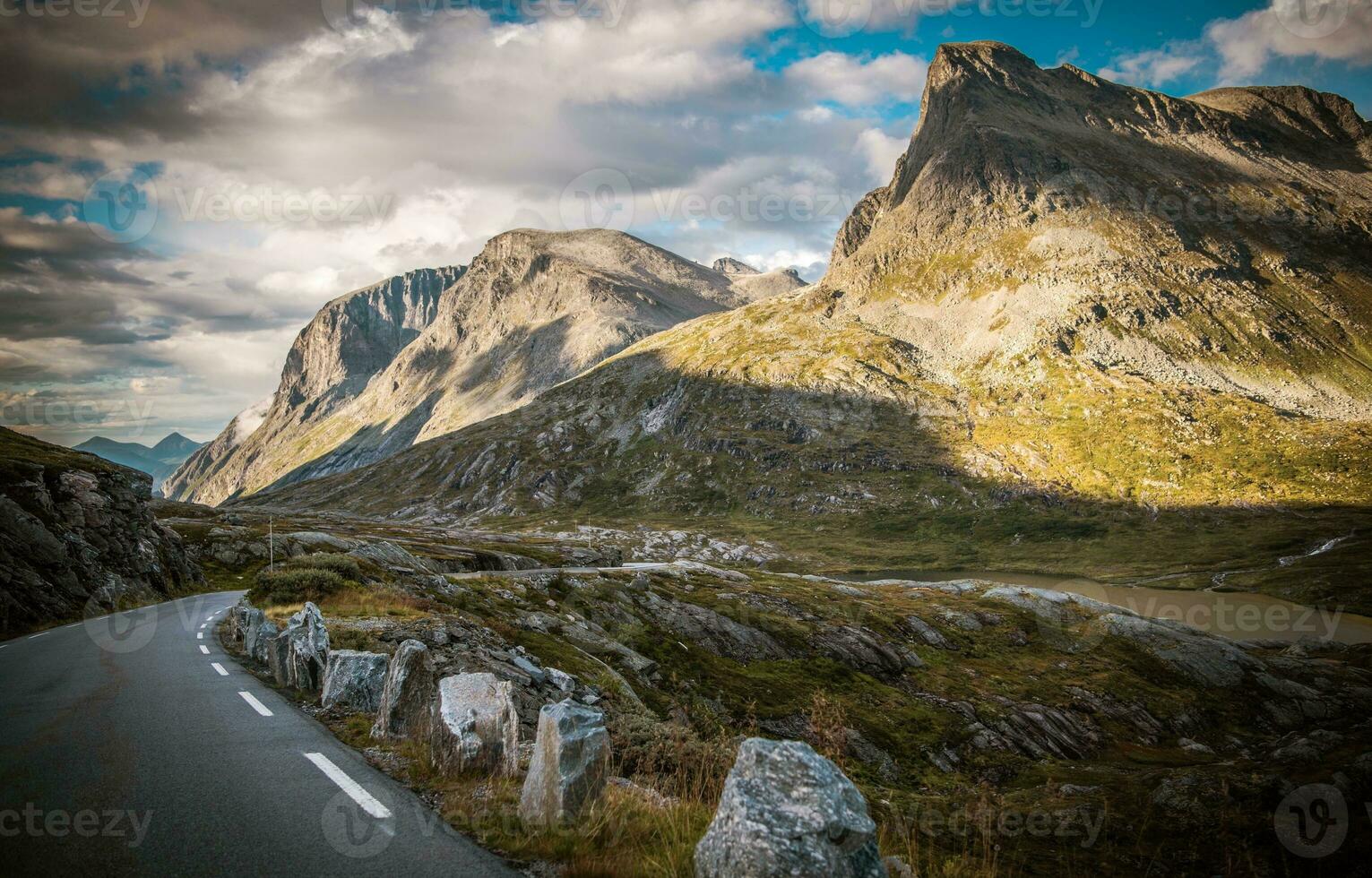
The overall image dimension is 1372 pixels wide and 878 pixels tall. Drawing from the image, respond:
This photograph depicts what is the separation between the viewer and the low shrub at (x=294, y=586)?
33656mm

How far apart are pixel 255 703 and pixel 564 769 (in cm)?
1284

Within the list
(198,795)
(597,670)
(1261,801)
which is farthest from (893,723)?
(198,795)

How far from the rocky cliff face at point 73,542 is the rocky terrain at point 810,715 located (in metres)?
14.3

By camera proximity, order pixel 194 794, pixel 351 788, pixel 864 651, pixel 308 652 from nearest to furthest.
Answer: pixel 194 794 → pixel 351 788 → pixel 308 652 → pixel 864 651

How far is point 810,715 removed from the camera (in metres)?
45.6

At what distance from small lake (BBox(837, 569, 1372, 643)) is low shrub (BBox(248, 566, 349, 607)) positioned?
4776 inches

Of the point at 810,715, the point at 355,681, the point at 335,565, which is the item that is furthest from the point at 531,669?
the point at 810,715

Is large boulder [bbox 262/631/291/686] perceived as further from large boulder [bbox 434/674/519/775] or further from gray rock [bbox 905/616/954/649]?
gray rock [bbox 905/616/954/649]

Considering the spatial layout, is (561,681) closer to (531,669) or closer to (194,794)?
(531,669)

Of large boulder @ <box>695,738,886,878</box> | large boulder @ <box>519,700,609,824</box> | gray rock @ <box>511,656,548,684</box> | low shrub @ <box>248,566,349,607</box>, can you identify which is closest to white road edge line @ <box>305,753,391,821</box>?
large boulder @ <box>519,700,609,824</box>

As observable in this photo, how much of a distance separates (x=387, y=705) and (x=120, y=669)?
1601 centimetres

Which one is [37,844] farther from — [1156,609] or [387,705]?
[1156,609]

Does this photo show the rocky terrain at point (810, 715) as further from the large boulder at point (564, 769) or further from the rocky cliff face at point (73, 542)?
the rocky cliff face at point (73, 542)

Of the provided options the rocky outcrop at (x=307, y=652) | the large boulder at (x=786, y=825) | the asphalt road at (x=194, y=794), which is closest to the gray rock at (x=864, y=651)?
the rocky outcrop at (x=307, y=652)
